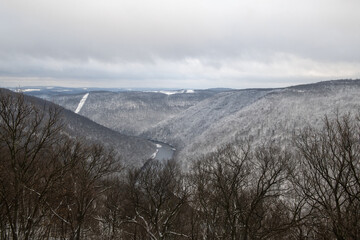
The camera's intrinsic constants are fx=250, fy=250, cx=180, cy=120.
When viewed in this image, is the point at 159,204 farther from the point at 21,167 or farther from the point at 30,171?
the point at 21,167

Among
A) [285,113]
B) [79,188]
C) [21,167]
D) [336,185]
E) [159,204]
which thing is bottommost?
[285,113]

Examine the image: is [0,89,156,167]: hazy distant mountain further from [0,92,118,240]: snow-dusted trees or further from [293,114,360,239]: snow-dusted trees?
[293,114,360,239]: snow-dusted trees

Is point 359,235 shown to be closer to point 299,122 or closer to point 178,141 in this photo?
point 299,122

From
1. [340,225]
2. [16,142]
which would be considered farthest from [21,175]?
[340,225]

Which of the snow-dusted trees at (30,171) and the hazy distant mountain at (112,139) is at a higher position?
the snow-dusted trees at (30,171)

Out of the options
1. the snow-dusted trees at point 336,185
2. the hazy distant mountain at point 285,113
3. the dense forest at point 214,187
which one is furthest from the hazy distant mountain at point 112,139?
the snow-dusted trees at point 336,185

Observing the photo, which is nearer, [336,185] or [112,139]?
[336,185]

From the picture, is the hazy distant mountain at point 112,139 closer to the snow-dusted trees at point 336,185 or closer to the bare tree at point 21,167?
the bare tree at point 21,167

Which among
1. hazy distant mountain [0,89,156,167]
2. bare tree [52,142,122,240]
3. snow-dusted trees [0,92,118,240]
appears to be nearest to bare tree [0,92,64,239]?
snow-dusted trees [0,92,118,240]

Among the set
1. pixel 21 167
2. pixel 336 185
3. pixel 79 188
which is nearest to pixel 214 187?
pixel 336 185

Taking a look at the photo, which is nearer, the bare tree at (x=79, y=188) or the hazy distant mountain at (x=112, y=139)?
the bare tree at (x=79, y=188)

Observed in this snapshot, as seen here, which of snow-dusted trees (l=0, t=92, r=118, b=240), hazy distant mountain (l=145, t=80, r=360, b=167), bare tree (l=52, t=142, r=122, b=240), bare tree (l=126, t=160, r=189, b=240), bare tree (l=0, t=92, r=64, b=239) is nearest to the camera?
bare tree (l=0, t=92, r=64, b=239)
